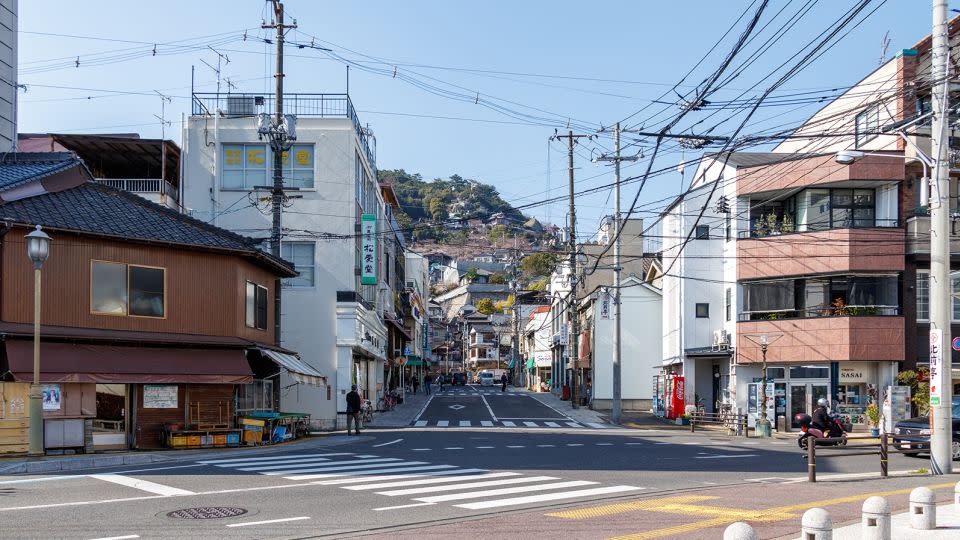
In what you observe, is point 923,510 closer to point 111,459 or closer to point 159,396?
point 111,459

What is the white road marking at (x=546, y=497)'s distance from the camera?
14156 mm

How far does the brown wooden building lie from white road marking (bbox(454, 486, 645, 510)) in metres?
13.4

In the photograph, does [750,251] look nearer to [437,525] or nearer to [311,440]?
[311,440]

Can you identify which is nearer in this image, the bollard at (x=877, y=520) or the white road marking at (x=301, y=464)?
the bollard at (x=877, y=520)

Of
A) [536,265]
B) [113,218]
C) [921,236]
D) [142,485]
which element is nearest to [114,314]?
[113,218]

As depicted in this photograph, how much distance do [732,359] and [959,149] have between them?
12383mm

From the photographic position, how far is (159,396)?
84.8 ft

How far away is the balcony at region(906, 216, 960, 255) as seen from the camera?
3531 cm

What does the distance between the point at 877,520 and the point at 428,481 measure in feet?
29.1

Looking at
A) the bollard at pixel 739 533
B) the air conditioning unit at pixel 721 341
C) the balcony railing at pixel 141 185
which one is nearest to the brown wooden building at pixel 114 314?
the balcony railing at pixel 141 185

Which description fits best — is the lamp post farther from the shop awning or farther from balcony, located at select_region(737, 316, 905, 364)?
balcony, located at select_region(737, 316, 905, 364)

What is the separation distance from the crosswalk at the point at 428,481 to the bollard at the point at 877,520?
5.62m

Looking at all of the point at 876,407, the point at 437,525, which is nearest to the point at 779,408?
the point at 876,407

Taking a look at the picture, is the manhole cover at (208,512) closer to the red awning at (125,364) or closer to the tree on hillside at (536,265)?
the red awning at (125,364)
